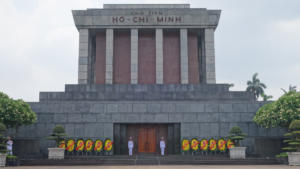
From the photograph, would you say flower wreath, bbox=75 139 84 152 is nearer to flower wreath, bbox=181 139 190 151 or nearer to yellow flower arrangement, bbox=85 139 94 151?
yellow flower arrangement, bbox=85 139 94 151

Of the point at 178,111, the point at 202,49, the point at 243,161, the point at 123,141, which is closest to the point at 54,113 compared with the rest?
the point at 123,141

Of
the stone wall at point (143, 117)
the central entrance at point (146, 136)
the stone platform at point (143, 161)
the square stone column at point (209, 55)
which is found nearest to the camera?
the stone platform at point (143, 161)

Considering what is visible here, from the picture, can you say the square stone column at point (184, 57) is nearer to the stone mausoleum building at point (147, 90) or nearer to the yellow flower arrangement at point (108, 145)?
the stone mausoleum building at point (147, 90)

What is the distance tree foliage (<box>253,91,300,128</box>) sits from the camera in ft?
79.4

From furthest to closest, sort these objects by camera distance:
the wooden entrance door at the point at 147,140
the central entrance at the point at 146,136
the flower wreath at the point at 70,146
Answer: the wooden entrance door at the point at 147,140 → the central entrance at the point at 146,136 → the flower wreath at the point at 70,146

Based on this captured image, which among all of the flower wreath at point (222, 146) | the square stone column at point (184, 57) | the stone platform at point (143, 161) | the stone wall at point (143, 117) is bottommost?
the stone platform at point (143, 161)

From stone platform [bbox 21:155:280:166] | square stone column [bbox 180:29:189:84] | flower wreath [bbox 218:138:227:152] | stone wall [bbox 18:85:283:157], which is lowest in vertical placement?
stone platform [bbox 21:155:280:166]

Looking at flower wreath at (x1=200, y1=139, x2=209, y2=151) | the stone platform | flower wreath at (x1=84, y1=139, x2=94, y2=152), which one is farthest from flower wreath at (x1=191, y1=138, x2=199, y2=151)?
flower wreath at (x1=84, y1=139, x2=94, y2=152)

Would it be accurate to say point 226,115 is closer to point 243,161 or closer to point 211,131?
point 211,131

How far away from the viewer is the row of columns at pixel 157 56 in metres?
36.1

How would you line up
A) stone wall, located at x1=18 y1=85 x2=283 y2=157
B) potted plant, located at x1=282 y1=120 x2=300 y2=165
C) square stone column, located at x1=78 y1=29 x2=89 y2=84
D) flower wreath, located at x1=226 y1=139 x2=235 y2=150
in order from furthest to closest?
square stone column, located at x1=78 y1=29 x2=89 y2=84
stone wall, located at x1=18 y1=85 x2=283 y2=157
flower wreath, located at x1=226 y1=139 x2=235 y2=150
potted plant, located at x1=282 y1=120 x2=300 y2=165

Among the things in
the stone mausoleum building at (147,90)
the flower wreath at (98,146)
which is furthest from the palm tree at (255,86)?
the flower wreath at (98,146)

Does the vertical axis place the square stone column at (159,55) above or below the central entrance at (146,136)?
above

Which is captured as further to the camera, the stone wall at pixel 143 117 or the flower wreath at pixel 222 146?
the stone wall at pixel 143 117
